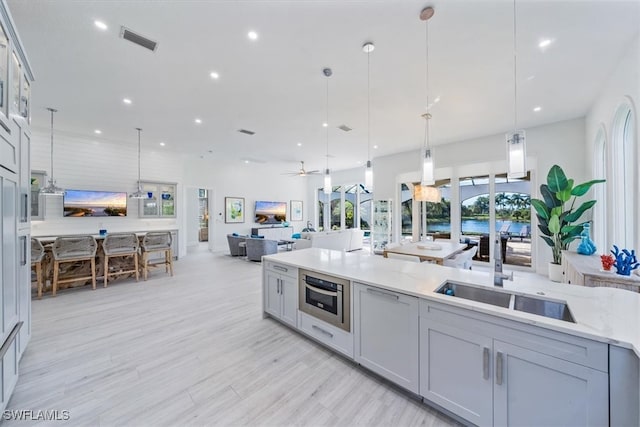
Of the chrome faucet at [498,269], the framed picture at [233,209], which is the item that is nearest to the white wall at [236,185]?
the framed picture at [233,209]

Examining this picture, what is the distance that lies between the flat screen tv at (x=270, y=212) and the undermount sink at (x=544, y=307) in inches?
367

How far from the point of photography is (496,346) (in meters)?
1.41

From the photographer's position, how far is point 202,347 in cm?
258

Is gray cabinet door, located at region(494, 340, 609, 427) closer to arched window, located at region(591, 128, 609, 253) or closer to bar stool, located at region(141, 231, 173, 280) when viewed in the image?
arched window, located at region(591, 128, 609, 253)

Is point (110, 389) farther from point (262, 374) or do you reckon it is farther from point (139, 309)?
point (139, 309)

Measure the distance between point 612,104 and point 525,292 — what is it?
3.85 metres

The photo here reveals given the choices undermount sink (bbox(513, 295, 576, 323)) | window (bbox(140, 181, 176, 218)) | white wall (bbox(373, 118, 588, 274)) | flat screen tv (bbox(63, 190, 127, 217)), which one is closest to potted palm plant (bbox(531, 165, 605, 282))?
white wall (bbox(373, 118, 588, 274))

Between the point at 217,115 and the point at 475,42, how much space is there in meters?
4.29

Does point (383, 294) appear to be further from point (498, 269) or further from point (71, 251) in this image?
point (71, 251)

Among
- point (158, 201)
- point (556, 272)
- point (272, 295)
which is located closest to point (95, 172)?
point (158, 201)

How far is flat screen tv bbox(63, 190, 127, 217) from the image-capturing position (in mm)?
5907

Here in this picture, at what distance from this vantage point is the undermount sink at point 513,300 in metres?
1.56

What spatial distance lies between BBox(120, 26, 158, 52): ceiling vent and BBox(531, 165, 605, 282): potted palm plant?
648cm

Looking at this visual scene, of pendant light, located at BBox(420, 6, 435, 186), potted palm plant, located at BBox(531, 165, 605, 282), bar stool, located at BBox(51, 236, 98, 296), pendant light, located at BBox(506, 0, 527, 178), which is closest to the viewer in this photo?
pendant light, located at BBox(506, 0, 527, 178)
